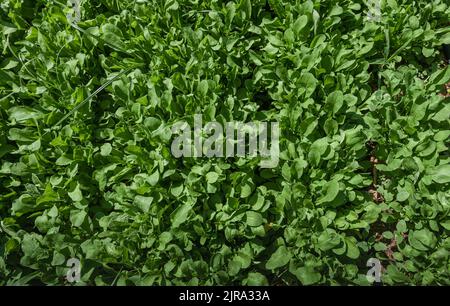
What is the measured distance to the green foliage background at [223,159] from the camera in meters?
1.87

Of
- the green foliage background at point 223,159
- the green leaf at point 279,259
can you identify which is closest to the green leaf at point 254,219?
the green foliage background at point 223,159

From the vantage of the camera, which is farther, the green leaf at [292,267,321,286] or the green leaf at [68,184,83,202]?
the green leaf at [68,184,83,202]

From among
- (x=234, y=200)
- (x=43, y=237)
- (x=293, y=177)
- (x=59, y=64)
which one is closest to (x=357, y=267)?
(x=293, y=177)

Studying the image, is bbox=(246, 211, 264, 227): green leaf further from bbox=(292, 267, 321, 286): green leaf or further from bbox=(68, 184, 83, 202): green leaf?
bbox=(68, 184, 83, 202): green leaf

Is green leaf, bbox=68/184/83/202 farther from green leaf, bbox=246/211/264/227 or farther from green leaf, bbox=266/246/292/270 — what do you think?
green leaf, bbox=266/246/292/270

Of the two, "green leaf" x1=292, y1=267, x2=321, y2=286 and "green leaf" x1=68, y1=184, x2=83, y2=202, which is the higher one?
"green leaf" x1=68, y1=184, x2=83, y2=202

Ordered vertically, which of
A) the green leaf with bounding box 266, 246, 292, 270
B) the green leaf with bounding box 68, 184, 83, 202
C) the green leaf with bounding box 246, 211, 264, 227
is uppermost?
the green leaf with bounding box 68, 184, 83, 202

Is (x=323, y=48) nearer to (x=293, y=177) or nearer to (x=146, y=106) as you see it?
(x=293, y=177)

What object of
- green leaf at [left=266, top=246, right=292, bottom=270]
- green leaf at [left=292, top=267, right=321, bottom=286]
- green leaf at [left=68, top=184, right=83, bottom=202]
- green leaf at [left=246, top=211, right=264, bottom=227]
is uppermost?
green leaf at [left=68, top=184, right=83, bottom=202]

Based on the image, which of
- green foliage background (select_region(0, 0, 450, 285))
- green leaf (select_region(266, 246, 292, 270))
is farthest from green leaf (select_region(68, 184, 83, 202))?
green leaf (select_region(266, 246, 292, 270))

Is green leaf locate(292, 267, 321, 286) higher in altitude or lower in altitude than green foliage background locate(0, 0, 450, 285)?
lower

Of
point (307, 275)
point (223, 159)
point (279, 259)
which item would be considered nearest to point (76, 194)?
point (223, 159)

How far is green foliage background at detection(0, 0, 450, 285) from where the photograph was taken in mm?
1870

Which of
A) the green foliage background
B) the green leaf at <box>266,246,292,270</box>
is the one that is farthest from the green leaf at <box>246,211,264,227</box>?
the green leaf at <box>266,246,292,270</box>
